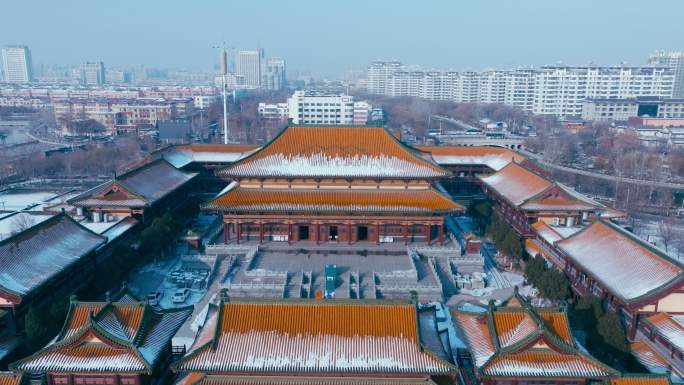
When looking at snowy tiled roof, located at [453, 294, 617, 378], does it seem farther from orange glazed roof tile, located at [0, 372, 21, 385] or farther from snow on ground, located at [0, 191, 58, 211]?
snow on ground, located at [0, 191, 58, 211]

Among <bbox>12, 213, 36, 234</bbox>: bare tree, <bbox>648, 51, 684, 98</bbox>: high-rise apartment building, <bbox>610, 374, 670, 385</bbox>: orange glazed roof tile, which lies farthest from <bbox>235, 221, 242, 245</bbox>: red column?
<bbox>648, 51, 684, 98</bbox>: high-rise apartment building

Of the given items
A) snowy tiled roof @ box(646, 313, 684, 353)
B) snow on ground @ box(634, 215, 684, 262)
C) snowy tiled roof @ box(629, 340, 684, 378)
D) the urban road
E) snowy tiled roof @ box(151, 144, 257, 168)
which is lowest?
snow on ground @ box(634, 215, 684, 262)

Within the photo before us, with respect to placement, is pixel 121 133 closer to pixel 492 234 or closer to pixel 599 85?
pixel 492 234

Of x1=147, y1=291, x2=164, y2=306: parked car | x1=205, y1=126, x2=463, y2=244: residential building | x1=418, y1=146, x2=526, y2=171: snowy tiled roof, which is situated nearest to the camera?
x1=147, y1=291, x2=164, y2=306: parked car

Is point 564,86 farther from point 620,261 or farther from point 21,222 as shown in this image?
point 21,222

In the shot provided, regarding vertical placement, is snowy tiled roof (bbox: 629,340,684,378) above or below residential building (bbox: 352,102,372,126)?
below

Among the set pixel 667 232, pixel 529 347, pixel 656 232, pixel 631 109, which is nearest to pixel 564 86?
pixel 631 109

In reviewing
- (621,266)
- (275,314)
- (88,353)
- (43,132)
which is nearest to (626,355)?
(621,266)
